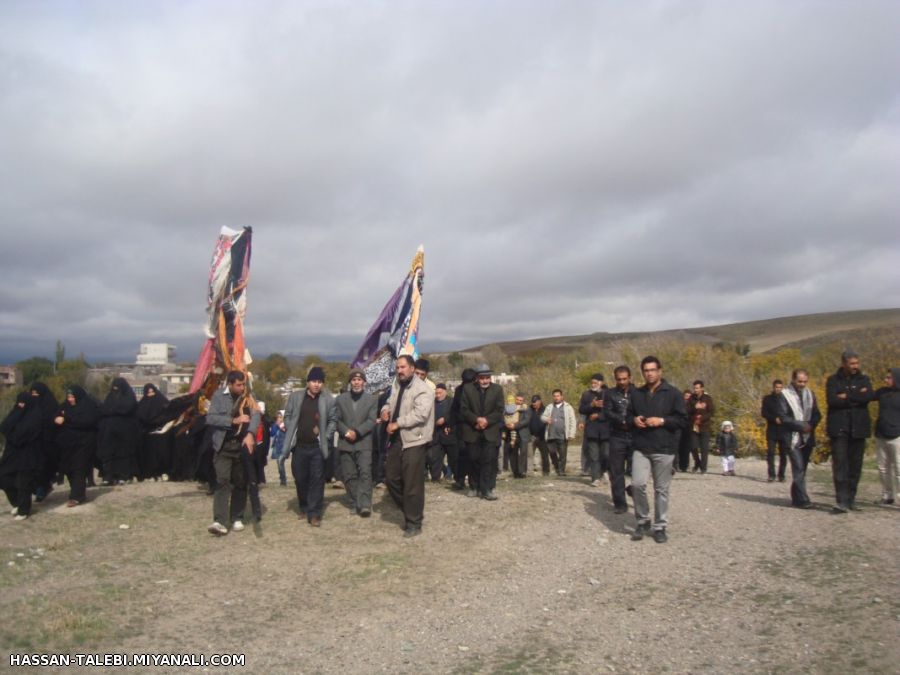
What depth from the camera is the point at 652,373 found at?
705cm

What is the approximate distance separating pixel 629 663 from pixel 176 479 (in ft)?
31.8

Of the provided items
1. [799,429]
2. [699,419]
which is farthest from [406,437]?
[699,419]

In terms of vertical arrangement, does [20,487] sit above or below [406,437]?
below

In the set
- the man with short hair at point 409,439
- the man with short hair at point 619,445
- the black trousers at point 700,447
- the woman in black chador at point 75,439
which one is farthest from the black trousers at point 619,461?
the woman in black chador at point 75,439

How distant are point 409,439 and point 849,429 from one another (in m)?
5.64

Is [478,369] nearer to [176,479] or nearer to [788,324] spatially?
[176,479]

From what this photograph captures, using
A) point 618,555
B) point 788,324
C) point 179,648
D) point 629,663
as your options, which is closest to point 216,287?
point 179,648

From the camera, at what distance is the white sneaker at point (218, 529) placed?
7.67 metres

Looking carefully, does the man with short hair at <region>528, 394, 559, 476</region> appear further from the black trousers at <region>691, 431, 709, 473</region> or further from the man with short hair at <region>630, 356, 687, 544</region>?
the man with short hair at <region>630, 356, 687, 544</region>

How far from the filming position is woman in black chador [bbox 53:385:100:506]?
29.5ft

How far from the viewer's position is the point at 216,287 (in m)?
10.2

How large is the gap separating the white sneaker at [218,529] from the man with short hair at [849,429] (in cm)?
770

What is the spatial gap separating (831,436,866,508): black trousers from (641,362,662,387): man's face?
9.93 feet

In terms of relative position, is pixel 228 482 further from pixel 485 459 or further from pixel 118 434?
pixel 118 434
